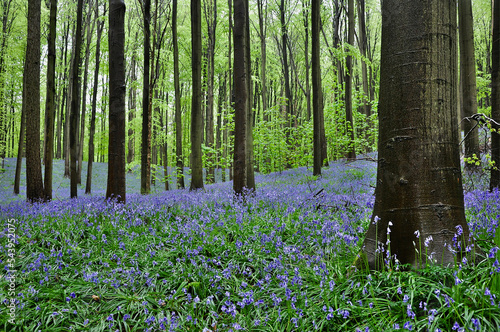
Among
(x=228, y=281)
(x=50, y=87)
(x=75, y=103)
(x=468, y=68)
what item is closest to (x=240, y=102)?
(x=228, y=281)

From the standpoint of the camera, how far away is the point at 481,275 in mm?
2328

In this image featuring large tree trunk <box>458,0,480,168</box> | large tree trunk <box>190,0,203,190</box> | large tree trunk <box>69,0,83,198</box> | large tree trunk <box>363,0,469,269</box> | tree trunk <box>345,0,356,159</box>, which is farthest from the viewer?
tree trunk <box>345,0,356,159</box>

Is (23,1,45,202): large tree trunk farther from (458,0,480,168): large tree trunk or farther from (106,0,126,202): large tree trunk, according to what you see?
(458,0,480,168): large tree trunk

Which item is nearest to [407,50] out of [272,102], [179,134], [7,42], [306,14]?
[179,134]

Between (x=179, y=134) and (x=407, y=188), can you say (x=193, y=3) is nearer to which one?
(x=179, y=134)

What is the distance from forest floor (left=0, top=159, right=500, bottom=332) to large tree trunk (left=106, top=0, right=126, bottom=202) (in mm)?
1991

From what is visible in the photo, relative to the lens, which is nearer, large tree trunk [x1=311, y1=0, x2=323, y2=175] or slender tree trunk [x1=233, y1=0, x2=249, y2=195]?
slender tree trunk [x1=233, y1=0, x2=249, y2=195]

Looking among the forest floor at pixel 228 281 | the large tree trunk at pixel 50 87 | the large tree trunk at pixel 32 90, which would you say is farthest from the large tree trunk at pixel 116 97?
the large tree trunk at pixel 50 87

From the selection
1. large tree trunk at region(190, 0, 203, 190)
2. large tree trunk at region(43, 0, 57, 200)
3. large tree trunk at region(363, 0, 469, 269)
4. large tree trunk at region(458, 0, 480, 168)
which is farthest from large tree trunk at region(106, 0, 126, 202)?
large tree trunk at region(458, 0, 480, 168)

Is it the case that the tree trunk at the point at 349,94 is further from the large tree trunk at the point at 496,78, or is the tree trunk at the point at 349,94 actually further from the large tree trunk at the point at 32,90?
the large tree trunk at the point at 32,90

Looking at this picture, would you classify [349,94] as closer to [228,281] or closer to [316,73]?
[316,73]

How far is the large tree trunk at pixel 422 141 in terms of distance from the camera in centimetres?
253

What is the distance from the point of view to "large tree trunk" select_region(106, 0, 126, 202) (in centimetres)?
670

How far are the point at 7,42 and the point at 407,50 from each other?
21992 mm
